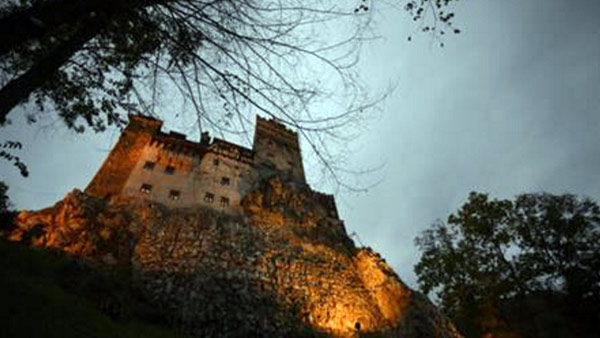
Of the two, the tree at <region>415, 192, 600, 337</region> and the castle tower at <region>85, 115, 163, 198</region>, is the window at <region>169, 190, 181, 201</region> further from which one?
the tree at <region>415, 192, 600, 337</region>

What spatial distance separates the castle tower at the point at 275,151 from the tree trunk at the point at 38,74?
2473cm

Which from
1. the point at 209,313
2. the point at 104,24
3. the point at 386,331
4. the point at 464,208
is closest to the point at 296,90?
the point at 104,24

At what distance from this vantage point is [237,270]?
55.0ft

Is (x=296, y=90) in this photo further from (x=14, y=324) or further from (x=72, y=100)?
(x=14, y=324)

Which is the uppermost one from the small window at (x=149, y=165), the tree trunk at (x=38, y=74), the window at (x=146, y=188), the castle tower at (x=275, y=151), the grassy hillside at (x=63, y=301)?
the castle tower at (x=275, y=151)

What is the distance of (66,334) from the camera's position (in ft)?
21.8

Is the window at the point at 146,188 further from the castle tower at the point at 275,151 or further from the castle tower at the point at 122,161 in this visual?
the castle tower at the point at 275,151

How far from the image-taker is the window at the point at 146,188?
20750 mm

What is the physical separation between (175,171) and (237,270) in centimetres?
1136

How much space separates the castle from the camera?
2097 cm

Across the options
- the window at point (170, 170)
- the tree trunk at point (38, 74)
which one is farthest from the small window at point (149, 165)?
the tree trunk at point (38, 74)

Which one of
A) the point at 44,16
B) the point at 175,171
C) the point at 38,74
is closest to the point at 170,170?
the point at 175,171

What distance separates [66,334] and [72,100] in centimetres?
567

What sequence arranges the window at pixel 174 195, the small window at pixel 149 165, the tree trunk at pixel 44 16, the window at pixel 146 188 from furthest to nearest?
the small window at pixel 149 165 → the window at pixel 174 195 → the window at pixel 146 188 → the tree trunk at pixel 44 16
